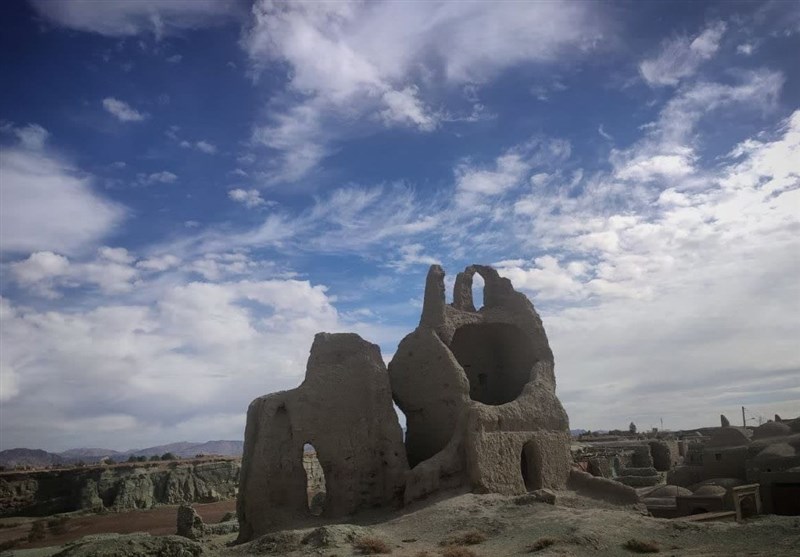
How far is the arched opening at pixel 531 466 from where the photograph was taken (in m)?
21.3

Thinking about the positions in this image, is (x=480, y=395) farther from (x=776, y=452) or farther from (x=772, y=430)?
(x=772, y=430)

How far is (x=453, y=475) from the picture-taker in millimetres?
19844

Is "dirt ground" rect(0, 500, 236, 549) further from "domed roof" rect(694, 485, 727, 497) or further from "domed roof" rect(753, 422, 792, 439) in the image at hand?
"domed roof" rect(753, 422, 792, 439)

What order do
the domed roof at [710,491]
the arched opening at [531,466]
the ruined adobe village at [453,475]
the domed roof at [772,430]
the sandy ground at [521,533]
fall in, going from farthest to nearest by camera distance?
the domed roof at [772,430], the domed roof at [710,491], the arched opening at [531,466], the ruined adobe village at [453,475], the sandy ground at [521,533]

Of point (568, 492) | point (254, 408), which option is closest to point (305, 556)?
point (254, 408)

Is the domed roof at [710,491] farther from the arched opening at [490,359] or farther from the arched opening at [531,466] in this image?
the arched opening at [490,359]

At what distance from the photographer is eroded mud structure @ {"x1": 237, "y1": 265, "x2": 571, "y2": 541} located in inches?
782

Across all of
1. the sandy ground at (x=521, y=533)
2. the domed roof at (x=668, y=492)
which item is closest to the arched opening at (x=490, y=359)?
the domed roof at (x=668, y=492)

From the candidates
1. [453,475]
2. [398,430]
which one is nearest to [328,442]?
[398,430]

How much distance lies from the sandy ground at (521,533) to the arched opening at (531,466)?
2211 mm

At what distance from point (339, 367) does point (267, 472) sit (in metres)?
3.95

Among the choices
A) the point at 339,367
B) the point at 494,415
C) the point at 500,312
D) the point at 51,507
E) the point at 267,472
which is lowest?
the point at 51,507

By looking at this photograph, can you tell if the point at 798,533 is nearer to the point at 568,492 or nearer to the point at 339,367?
the point at 568,492

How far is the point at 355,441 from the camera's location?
21031 millimetres
